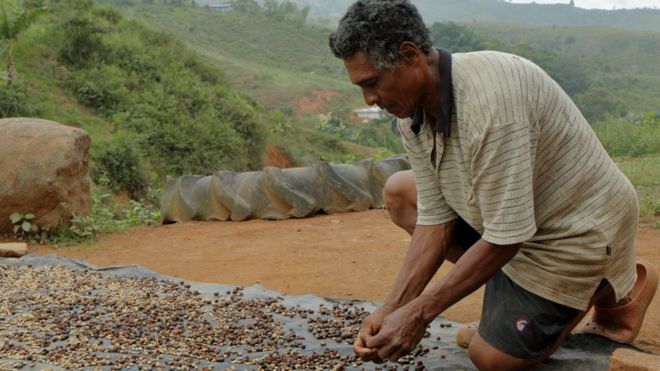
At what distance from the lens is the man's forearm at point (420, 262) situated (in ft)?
9.22

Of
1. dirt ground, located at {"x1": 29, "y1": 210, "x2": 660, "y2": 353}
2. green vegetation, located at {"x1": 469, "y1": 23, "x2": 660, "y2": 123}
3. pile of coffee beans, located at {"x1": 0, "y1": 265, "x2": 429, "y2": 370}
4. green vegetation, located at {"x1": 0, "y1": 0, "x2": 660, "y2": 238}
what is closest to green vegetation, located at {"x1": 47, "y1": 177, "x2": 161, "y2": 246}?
green vegetation, located at {"x1": 0, "y1": 0, "x2": 660, "y2": 238}

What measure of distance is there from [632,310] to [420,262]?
0.90m

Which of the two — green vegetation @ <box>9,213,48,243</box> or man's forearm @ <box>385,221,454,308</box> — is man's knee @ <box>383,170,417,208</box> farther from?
green vegetation @ <box>9,213,48,243</box>

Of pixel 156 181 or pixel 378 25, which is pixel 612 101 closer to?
pixel 156 181

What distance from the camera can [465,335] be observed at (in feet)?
10.8

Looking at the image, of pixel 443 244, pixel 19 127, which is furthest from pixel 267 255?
pixel 443 244

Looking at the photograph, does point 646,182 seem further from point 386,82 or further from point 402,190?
point 386,82

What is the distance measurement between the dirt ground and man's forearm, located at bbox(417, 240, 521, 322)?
1.42 m

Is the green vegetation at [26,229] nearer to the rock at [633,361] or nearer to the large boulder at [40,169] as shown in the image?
the large boulder at [40,169]

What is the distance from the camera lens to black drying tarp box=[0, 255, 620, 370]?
127 inches

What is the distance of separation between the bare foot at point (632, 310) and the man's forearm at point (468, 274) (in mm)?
865

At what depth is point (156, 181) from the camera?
13.5m

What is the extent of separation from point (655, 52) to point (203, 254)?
4852 centimetres

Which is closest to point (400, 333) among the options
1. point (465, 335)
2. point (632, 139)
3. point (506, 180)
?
point (506, 180)
